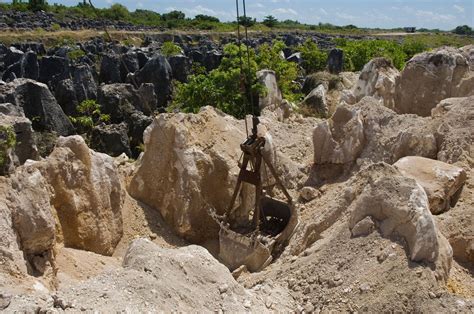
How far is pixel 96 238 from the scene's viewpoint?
31.3 feet

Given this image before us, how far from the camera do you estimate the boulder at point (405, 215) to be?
6.64 metres

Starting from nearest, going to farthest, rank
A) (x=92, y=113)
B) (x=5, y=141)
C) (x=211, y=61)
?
(x=5, y=141)
(x=92, y=113)
(x=211, y=61)

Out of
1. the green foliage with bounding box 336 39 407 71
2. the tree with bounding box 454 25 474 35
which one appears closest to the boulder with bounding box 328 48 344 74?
the green foliage with bounding box 336 39 407 71

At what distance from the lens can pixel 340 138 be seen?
12.0 metres

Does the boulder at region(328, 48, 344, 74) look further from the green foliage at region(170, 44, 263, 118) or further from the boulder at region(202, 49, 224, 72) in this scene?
the green foliage at region(170, 44, 263, 118)

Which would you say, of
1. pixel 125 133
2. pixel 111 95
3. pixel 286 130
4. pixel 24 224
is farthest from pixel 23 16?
pixel 24 224

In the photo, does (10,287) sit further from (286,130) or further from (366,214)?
(286,130)

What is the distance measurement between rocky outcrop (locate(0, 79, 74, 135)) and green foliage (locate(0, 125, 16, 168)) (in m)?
11.3

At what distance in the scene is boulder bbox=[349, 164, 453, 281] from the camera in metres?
6.64

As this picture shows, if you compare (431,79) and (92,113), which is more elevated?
(431,79)

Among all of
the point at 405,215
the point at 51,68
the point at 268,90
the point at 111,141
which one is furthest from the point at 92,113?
the point at 405,215

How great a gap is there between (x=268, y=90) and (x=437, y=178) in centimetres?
1149

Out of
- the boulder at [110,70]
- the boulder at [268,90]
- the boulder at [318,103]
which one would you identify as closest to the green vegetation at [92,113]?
the boulder at [268,90]

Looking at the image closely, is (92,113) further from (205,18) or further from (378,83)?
(205,18)
